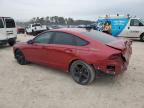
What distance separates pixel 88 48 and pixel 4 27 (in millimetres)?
8653

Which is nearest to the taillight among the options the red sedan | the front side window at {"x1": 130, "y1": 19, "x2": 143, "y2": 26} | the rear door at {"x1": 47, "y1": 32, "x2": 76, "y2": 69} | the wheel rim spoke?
the red sedan

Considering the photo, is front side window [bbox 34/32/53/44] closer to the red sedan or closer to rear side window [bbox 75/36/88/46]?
the red sedan

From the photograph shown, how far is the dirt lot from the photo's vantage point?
15.9 ft

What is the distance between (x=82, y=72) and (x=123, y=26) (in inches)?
508

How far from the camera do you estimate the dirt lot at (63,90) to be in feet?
15.9

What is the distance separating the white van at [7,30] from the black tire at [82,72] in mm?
7982

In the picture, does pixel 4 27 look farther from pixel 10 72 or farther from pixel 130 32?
pixel 130 32

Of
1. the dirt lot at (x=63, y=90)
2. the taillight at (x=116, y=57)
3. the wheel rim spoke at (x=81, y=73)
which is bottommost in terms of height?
the dirt lot at (x=63, y=90)

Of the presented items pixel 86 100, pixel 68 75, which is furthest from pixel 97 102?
pixel 68 75

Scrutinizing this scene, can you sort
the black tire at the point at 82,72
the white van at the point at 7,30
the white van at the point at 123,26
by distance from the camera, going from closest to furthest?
the black tire at the point at 82,72 → the white van at the point at 7,30 → the white van at the point at 123,26

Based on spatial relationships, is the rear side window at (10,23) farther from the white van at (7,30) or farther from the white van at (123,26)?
the white van at (123,26)

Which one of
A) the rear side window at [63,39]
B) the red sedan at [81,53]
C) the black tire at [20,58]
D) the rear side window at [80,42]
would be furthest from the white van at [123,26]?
the rear side window at [80,42]

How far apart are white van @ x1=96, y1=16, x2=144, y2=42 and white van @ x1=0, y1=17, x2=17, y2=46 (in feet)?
28.4

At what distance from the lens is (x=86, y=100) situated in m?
5.00
